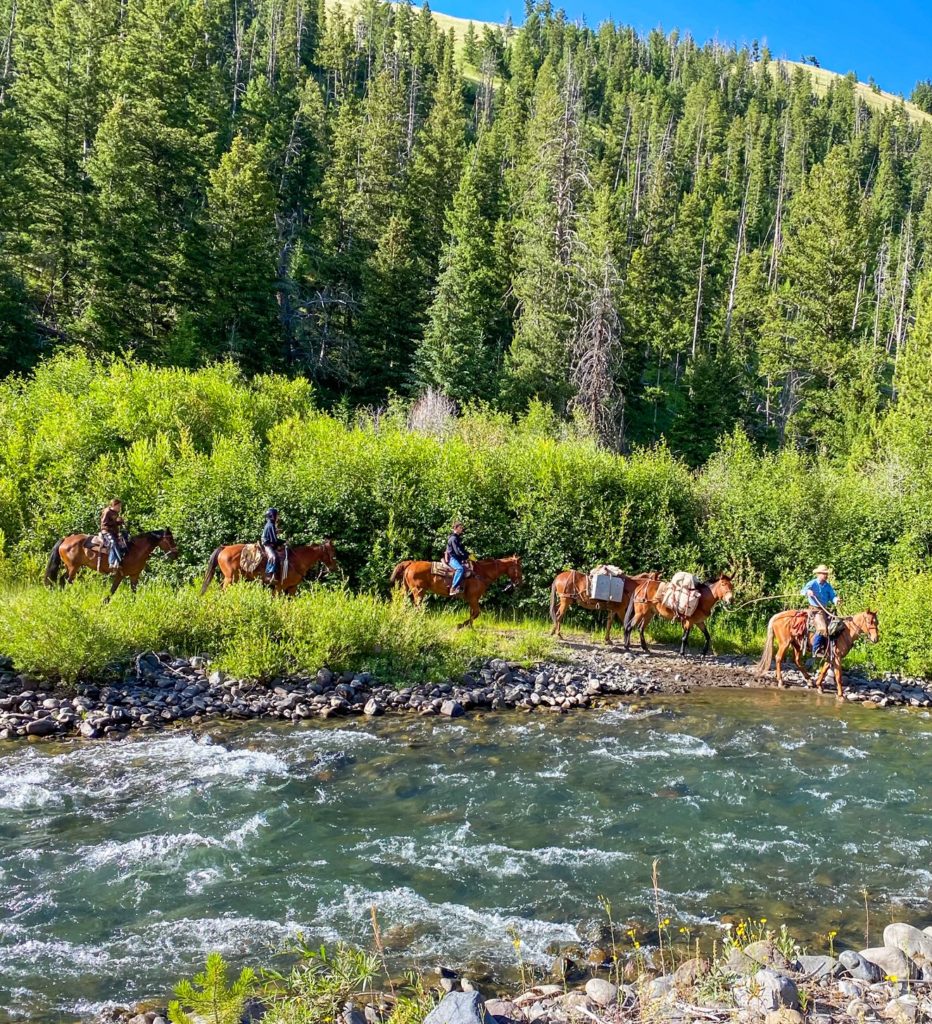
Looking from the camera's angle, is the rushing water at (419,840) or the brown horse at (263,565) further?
the brown horse at (263,565)

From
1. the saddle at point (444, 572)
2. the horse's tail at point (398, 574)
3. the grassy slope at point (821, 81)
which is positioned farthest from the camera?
the grassy slope at point (821, 81)

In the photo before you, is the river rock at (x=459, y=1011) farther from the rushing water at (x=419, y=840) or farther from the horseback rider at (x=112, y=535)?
the horseback rider at (x=112, y=535)

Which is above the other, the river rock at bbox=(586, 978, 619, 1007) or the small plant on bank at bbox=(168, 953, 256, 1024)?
the small plant on bank at bbox=(168, 953, 256, 1024)

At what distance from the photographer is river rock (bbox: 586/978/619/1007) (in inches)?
229

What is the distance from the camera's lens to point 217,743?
11.6m

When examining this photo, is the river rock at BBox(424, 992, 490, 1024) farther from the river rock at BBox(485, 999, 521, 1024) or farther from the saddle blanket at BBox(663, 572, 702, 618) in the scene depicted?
the saddle blanket at BBox(663, 572, 702, 618)

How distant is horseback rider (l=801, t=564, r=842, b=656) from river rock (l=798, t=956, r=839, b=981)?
11.4 m

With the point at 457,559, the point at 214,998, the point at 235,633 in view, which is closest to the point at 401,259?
the point at 457,559

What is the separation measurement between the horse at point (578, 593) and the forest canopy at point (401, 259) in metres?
12.8

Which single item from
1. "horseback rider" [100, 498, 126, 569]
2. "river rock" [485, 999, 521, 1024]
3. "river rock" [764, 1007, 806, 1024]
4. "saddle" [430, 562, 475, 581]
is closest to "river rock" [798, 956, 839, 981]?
"river rock" [764, 1007, 806, 1024]

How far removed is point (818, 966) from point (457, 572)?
1273 cm

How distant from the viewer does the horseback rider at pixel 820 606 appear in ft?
54.7

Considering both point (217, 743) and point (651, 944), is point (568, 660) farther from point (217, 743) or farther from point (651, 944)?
point (651, 944)

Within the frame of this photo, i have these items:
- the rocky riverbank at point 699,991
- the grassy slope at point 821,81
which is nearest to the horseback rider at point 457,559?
the rocky riverbank at point 699,991
